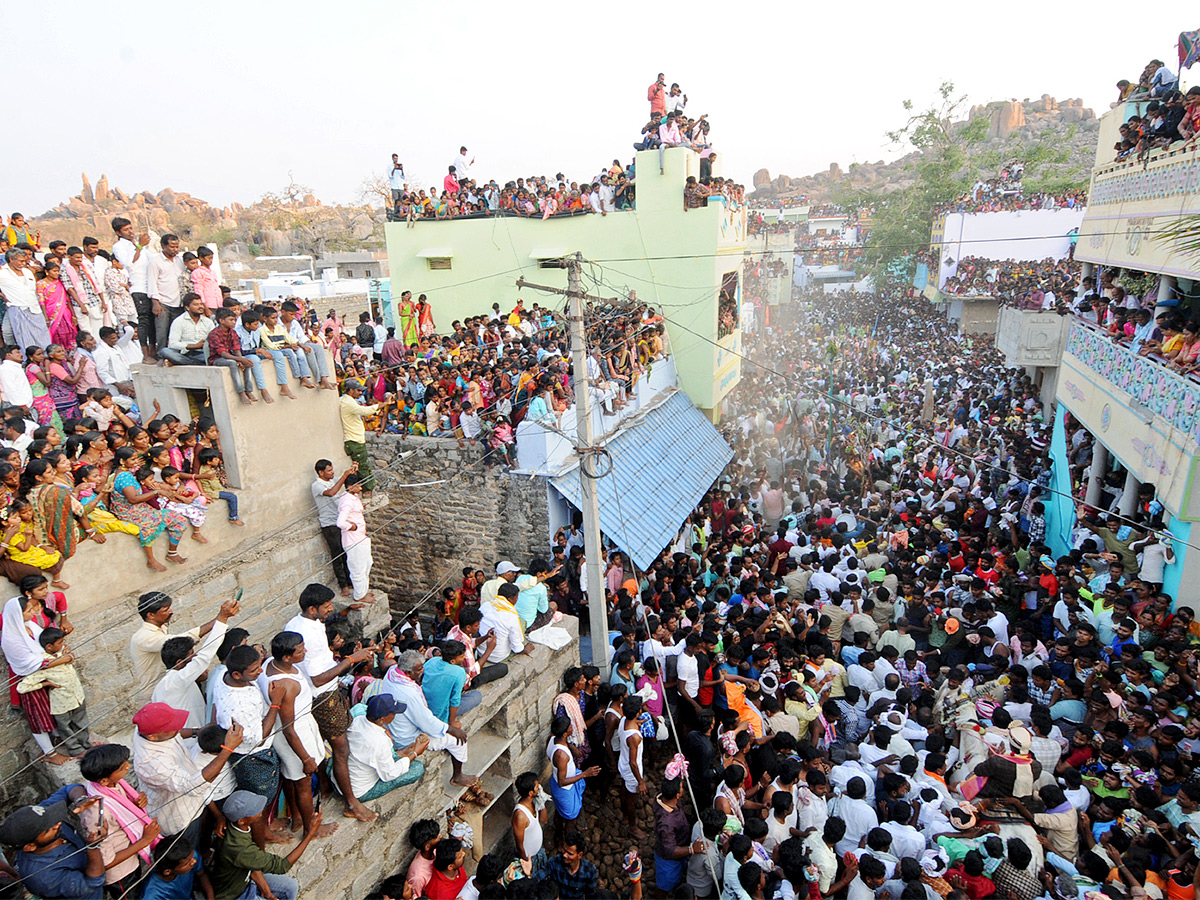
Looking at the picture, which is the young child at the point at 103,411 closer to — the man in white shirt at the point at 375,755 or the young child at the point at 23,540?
the young child at the point at 23,540

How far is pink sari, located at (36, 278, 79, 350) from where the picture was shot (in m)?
7.62

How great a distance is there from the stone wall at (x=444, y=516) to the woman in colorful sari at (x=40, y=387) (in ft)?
14.2

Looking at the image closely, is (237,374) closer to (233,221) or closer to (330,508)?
(330,508)

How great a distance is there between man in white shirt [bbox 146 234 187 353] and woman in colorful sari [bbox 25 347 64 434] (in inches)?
46.2

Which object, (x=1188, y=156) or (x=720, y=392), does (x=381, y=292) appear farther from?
(x=1188, y=156)

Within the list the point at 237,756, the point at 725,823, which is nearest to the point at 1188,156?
the point at 725,823

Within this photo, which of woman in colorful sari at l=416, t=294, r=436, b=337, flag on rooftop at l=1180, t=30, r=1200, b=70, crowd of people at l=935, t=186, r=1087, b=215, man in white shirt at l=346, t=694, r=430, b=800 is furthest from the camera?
crowd of people at l=935, t=186, r=1087, b=215

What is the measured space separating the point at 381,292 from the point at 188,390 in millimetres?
16202

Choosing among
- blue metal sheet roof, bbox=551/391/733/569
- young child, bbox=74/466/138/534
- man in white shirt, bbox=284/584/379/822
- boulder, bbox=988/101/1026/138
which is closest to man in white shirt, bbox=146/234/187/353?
young child, bbox=74/466/138/534

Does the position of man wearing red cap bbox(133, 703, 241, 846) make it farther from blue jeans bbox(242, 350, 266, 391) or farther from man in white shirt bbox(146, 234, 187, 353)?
man in white shirt bbox(146, 234, 187, 353)

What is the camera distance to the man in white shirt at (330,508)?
25.3ft

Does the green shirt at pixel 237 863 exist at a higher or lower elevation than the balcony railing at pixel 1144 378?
lower

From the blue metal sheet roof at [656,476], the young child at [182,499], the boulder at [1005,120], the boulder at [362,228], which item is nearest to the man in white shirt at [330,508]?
the young child at [182,499]

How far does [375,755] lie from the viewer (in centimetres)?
463
